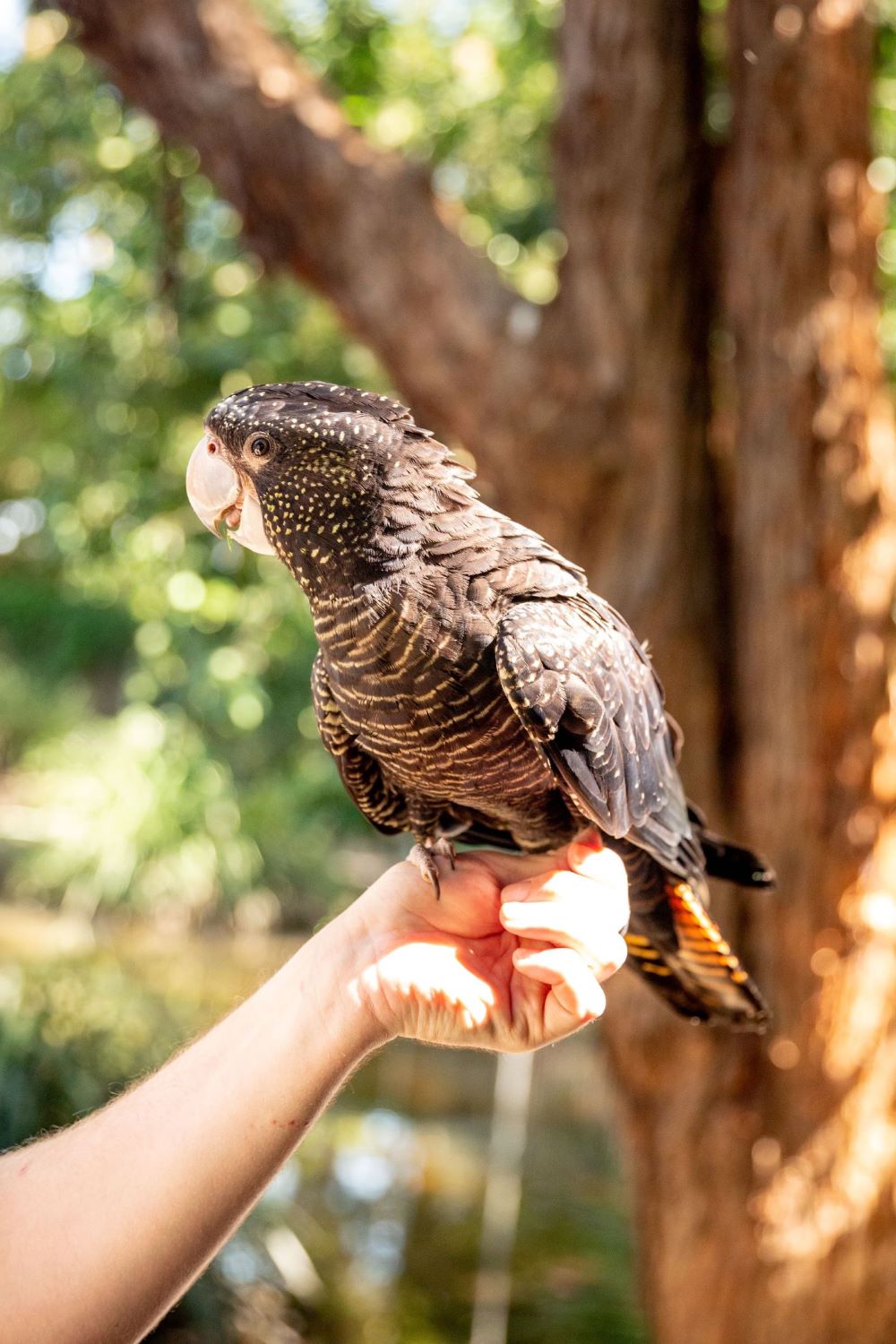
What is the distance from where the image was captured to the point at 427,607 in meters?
1.20

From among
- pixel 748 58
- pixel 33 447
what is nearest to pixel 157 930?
pixel 33 447

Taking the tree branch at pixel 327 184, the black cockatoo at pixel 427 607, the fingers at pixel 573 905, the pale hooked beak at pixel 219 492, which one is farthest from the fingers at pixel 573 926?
the tree branch at pixel 327 184

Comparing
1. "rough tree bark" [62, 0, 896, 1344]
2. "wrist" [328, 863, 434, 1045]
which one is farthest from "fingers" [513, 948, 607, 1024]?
"rough tree bark" [62, 0, 896, 1344]

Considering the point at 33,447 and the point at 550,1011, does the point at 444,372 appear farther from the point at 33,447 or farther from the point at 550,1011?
the point at 33,447

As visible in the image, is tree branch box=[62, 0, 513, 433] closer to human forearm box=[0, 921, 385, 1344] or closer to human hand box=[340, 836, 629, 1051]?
human hand box=[340, 836, 629, 1051]

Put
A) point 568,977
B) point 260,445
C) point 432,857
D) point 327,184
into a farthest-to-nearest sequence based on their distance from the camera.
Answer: point 327,184 → point 432,857 → point 260,445 → point 568,977

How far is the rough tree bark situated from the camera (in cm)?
241

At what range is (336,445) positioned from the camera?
1203mm

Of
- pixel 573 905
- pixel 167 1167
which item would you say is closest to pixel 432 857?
pixel 573 905

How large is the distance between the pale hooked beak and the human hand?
1.40ft

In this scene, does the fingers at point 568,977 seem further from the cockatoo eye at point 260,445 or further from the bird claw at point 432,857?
the cockatoo eye at point 260,445

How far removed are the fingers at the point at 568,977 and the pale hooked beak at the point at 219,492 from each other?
0.52 m

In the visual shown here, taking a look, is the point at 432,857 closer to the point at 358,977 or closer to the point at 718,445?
the point at 358,977

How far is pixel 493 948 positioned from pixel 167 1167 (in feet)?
1.34
